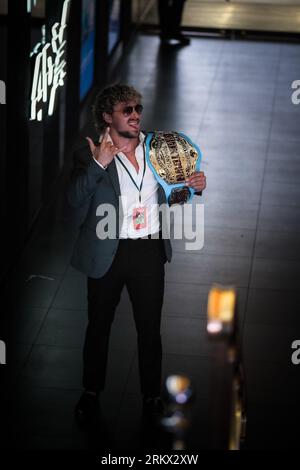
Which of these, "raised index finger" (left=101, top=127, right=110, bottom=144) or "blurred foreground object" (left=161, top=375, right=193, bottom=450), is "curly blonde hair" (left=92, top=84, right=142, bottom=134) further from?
"blurred foreground object" (left=161, top=375, right=193, bottom=450)

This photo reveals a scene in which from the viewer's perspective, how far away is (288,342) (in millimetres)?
7129

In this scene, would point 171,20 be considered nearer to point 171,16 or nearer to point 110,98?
point 171,16

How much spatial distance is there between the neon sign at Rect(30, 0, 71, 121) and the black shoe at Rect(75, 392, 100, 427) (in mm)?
2805

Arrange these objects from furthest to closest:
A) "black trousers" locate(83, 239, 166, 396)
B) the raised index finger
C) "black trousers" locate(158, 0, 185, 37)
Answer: "black trousers" locate(158, 0, 185, 37), "black trousers" locate(83, 239, 166, 396), the raised index finger

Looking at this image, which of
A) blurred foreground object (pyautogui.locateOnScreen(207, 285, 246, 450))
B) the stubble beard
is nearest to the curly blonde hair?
the stubble beard

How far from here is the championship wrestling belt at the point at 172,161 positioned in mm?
5695

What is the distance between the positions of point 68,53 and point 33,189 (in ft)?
4.99

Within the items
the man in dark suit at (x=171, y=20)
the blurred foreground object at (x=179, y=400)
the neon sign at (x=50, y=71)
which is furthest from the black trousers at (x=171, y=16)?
the blurred foreground object at (x=179, y=400)

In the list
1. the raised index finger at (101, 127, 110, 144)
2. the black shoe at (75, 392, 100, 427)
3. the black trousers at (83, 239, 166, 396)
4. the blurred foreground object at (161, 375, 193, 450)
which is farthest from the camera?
the black shoe at (75, 392, 100, 427)

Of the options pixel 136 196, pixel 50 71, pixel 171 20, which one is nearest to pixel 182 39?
pixel 171 20

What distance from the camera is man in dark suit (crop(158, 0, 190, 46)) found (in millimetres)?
14977

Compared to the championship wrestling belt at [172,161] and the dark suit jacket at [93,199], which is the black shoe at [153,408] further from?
the championship wrestling belt at [172,161]
